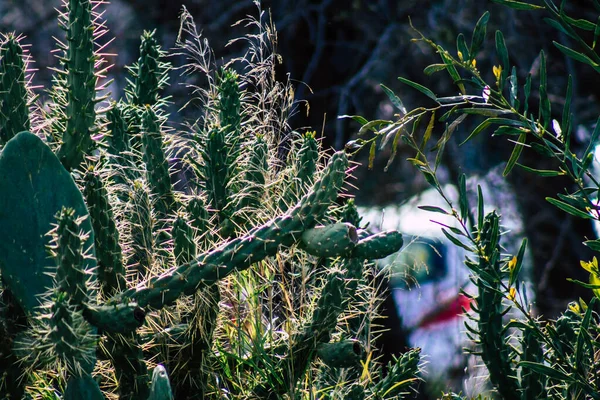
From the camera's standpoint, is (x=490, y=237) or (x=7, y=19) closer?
(x=490, y=237)

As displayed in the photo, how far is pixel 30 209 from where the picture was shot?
77.6 inches

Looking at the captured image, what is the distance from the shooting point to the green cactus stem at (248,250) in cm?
198

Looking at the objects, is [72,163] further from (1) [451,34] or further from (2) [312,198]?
(1) [451,34]

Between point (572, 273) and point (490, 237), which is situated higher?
point (490, 237)

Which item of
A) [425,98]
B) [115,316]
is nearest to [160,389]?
[115,316]

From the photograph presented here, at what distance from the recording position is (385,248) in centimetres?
199

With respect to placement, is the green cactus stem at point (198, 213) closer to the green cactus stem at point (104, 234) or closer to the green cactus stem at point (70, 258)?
the green cactus stem at point (104, 234)

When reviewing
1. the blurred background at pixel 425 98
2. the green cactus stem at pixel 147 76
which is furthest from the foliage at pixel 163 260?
the blurred background at pixel 425 98

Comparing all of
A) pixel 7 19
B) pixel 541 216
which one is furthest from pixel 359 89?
pixel 7 19

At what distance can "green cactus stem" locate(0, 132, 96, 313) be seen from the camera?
192 centimetres

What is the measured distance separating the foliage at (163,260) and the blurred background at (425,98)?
275cm

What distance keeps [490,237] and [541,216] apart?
3.60 m

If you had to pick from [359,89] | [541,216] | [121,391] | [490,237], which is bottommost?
[541,216]

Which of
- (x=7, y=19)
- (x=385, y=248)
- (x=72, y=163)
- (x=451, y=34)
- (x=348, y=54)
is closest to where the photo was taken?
(x=385, y=248)
